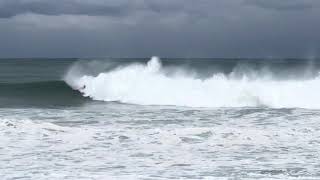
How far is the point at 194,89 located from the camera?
2678 centimetres

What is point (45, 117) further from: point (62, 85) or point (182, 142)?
point (62, 85)

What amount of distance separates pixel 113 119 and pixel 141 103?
766 centimetres

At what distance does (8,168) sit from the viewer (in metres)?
9.85

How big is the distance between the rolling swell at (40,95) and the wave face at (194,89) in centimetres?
113

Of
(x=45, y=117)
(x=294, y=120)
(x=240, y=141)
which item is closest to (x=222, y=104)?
(x=294, y=120)

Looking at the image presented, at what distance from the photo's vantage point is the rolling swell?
980 inches

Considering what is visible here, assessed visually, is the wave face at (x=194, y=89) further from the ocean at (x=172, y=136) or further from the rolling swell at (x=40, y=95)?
the rolling swell at (x=40, y=95)

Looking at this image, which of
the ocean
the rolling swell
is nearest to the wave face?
the ocean

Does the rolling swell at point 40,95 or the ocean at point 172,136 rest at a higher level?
the rolling swell at point 40,95

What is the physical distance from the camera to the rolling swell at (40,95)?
81.7 feet

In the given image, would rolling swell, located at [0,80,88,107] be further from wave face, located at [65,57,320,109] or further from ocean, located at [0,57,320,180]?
wave face, located at [65,57,320,109]

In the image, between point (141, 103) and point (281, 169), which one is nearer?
point (281, 169)

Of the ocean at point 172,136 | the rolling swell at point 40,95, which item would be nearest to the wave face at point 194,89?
the ocean at point 172,136

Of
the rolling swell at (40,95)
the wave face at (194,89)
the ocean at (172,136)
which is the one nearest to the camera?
the ocean at (172,136)
